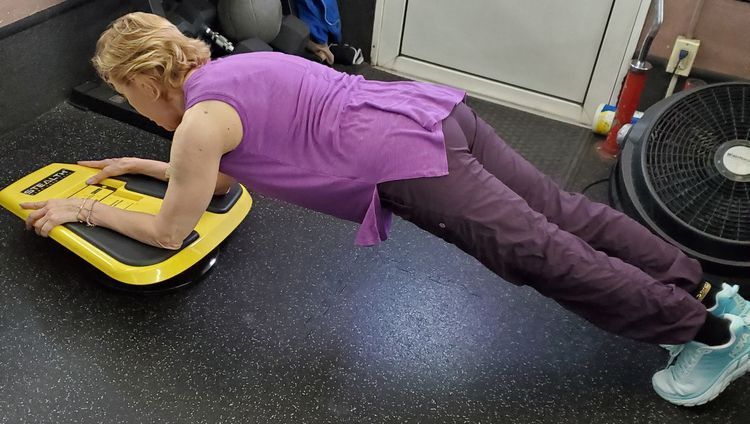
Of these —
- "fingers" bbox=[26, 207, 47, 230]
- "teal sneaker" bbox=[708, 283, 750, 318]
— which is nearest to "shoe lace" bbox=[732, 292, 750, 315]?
"teal sneaker" bbox=[708, 283, 750, 318]

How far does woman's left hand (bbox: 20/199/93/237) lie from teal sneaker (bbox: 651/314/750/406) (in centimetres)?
122

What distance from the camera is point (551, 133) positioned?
205 centimetres

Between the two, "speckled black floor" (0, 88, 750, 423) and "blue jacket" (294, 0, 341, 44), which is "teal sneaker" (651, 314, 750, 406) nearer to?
"speckled black floor" (0, 88, 750, 423)

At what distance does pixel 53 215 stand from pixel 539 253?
98 centimetres

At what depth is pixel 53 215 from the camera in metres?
1.30

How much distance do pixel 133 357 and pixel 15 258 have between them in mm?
438

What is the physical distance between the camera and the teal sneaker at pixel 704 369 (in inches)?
44.3

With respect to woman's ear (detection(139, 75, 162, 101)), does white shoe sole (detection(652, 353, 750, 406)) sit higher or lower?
lower

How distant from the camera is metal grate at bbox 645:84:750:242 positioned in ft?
4.53

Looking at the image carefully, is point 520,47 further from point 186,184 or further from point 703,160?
point 186,184

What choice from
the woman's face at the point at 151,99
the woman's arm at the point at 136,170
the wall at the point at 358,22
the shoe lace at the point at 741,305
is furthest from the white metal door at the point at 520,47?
the woman's face at the point at 151,99

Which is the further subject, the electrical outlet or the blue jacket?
the blue jacket

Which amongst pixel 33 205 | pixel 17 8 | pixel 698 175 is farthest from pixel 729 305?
pixel 17 8

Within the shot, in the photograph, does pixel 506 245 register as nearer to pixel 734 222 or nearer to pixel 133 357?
pixel 734 222
